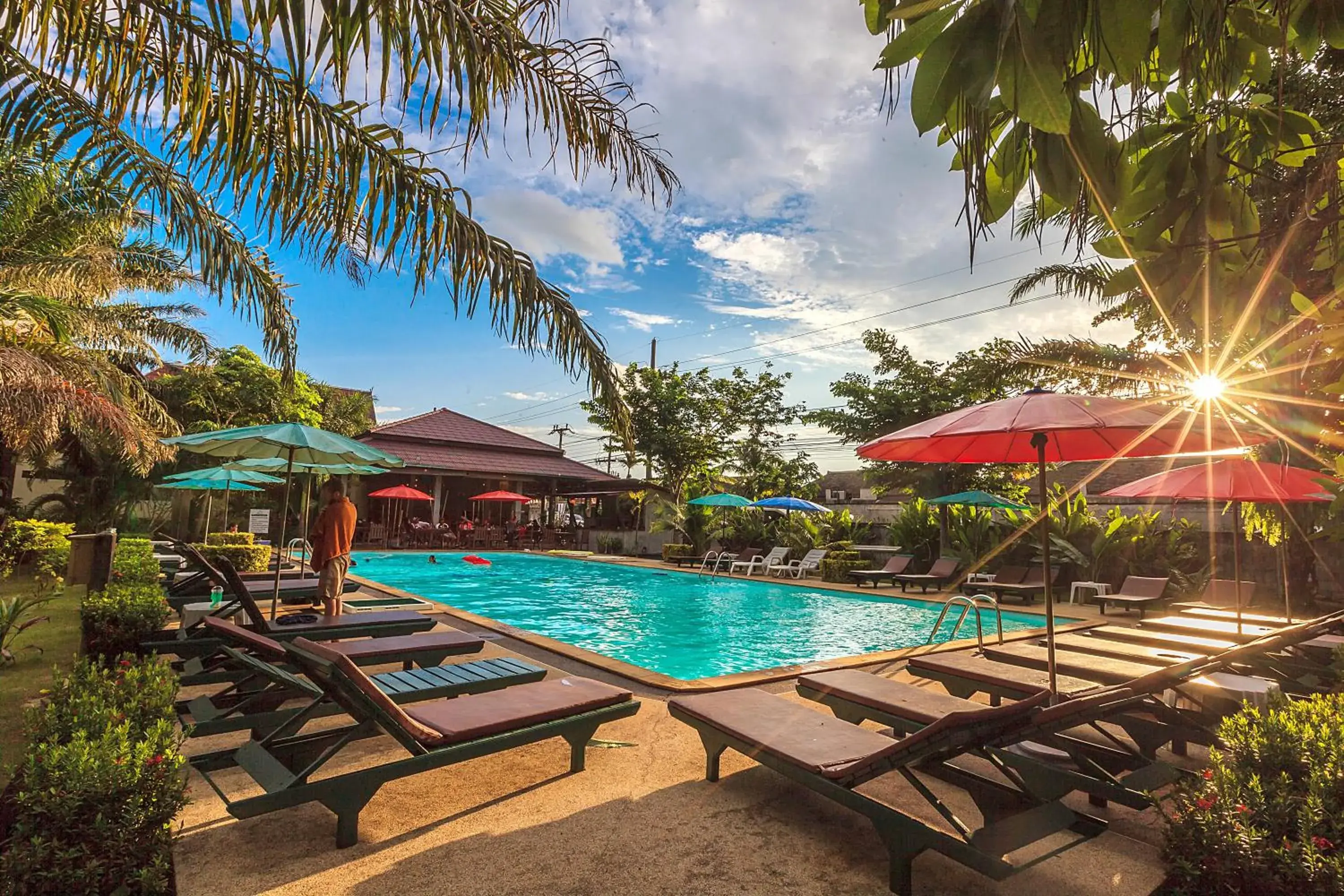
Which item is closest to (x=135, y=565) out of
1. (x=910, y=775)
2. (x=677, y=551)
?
(x=910, y=775)

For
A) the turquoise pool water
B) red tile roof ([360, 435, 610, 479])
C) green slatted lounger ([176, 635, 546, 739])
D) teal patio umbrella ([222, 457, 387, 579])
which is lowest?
the turquoise pool water

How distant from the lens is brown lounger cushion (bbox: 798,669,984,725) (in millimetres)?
3801

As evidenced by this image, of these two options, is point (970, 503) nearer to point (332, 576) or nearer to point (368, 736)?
point (332, 576)

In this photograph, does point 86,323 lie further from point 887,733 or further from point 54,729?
point 887,733

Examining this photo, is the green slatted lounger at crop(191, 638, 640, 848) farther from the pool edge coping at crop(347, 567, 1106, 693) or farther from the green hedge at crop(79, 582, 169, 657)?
the green hedge at crop(79, 582, 169, 657)

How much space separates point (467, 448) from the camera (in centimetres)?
3009

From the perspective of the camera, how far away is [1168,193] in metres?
1.70

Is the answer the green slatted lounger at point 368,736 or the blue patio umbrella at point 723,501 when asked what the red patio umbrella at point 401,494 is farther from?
the green slatted lounger at point 368,736

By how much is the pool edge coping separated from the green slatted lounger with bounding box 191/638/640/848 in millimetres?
2089

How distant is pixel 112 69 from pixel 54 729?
3.05 metres

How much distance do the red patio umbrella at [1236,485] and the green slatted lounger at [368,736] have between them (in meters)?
5.49

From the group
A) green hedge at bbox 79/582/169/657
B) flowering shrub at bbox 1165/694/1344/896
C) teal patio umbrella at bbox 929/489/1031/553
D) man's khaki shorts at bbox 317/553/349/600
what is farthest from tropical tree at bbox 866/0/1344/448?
teal patio umbrella at bbox 929/489/1031/553

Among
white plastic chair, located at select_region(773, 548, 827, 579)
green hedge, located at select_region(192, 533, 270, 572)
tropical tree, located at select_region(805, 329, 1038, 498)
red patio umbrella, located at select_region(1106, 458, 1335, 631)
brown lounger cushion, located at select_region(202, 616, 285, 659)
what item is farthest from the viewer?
tropical tree, located at select_region(805, 329, 1038, 498)

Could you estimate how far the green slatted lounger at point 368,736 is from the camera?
9.43 feet
